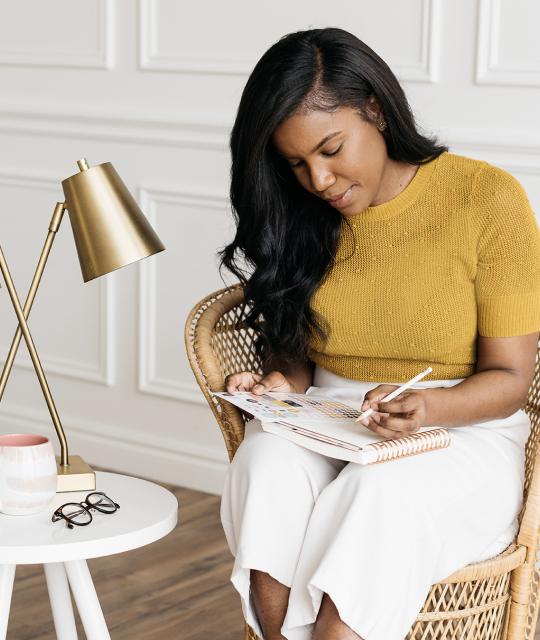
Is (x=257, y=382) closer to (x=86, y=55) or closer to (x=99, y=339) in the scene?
(x=99, y=339)

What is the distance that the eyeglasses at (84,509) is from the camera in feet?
4.84

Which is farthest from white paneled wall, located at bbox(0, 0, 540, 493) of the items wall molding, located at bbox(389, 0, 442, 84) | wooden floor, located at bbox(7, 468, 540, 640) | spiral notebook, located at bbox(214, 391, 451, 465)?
spiral notebook, located at bbox(214, 391, 451, 465)

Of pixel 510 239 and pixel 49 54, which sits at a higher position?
pixel 49 54

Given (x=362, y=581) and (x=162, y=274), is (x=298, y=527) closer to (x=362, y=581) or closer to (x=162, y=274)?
(x=362, y=581)

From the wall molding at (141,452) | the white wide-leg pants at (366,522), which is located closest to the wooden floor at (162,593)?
the wall molding at (141,452)

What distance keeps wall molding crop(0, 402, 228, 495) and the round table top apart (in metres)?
1.27

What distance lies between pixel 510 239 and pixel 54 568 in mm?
848

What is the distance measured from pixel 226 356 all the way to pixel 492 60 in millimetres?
948

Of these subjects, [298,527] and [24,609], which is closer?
[298,527]

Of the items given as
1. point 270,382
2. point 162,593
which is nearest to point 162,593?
point 162,593

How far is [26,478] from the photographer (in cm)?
146

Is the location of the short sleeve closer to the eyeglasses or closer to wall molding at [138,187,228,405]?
the eyeglasses

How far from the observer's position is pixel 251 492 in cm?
147

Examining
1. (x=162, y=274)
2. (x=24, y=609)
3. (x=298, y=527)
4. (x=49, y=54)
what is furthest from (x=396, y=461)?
(x=49, y=54)
